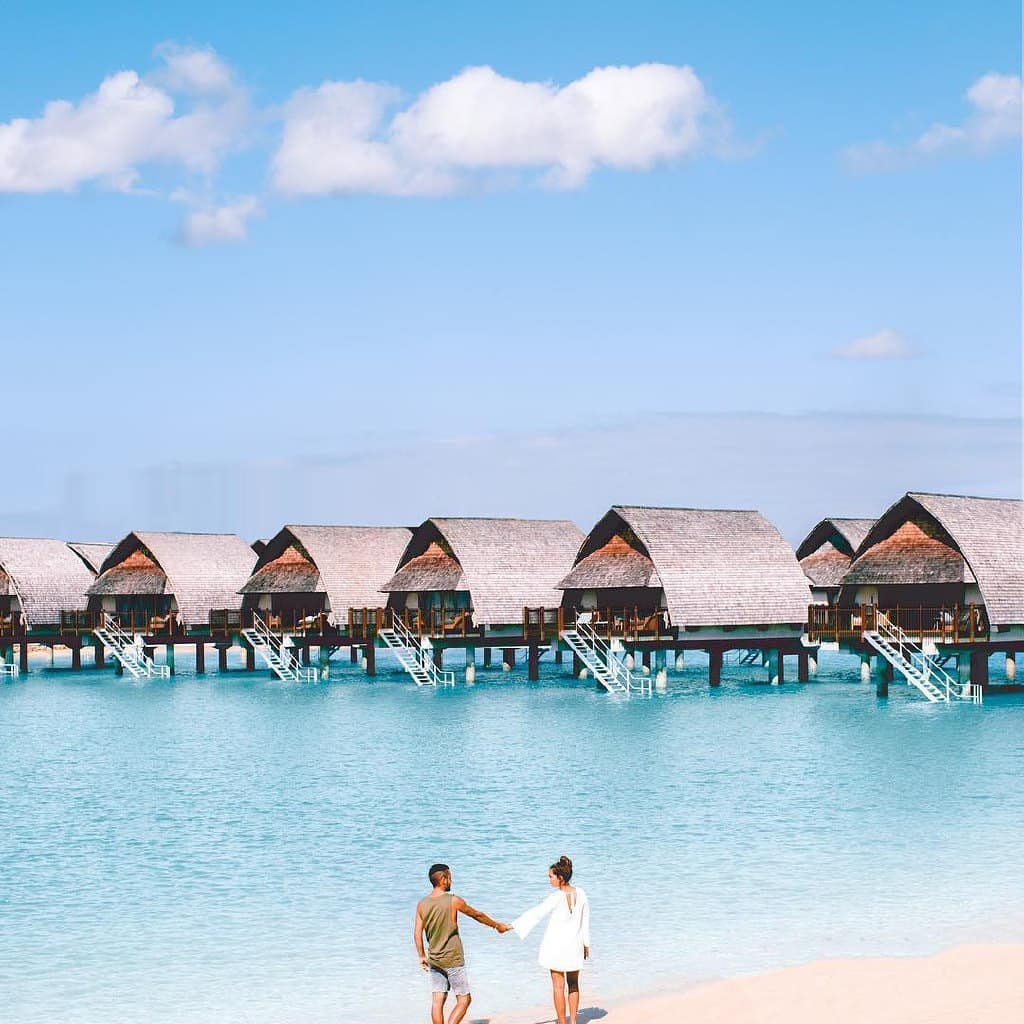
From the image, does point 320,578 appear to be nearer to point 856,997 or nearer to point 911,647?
point 911,647

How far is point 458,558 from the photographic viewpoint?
209 feet

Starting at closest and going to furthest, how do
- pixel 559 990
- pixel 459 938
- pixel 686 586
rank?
pixel 459 938, pixel 559 990, pixel 686 586

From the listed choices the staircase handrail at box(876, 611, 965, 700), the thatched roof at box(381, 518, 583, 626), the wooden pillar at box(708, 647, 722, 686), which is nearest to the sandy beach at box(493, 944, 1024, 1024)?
the staircase handrail at box(876, 611, 965, 700)

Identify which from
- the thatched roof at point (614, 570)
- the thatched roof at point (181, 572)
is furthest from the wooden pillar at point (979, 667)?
the thatched roof at point (181, 572)

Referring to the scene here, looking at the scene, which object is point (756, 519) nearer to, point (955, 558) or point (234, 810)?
point (955, 558)

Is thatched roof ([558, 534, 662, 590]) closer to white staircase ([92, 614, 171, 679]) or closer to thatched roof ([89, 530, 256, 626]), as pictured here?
thatched roof ([89, 530, 256, 626])

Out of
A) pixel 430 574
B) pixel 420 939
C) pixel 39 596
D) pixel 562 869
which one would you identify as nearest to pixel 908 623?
pixel 430 574

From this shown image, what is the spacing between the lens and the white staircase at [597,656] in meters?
56.8

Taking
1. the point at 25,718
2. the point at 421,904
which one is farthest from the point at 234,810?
the point at 25,718

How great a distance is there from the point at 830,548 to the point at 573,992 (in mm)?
62733

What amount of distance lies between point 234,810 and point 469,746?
1161 centimetres

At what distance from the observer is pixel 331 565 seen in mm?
71375

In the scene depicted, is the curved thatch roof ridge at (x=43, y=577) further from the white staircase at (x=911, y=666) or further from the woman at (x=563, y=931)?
the woman at (x=563, y=931)

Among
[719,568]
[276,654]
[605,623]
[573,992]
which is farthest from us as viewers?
[276,654]
